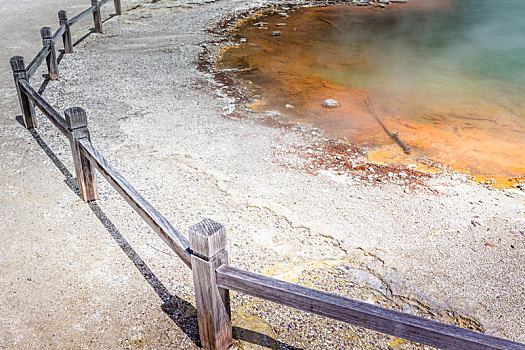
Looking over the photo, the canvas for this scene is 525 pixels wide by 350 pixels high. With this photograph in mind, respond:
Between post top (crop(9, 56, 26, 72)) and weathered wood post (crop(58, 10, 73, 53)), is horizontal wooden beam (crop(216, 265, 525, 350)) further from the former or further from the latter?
weathered wood post (crop(58, 10, 73, 53))

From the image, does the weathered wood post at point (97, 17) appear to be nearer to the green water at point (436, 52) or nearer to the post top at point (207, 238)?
the green water at point (436, 52)

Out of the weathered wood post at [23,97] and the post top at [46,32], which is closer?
the weathered wood post at [23,97]

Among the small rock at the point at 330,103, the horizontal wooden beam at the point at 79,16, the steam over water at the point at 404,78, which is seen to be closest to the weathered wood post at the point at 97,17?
the horizontal wooden beam at the point at 79,16

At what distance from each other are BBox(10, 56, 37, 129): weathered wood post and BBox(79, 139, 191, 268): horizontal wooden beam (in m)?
2.57

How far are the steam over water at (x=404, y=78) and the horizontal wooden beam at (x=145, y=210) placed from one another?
12.5 ft

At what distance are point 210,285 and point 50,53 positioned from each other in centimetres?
718

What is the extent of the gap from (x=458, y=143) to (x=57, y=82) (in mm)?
7532

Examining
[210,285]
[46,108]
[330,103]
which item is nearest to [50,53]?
[46,108]

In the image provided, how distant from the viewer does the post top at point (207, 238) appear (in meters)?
2.27

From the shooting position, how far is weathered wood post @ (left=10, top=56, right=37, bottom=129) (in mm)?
5672

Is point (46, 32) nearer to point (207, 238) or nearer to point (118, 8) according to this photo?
point (118, 8)

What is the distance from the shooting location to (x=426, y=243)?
3.98 meters

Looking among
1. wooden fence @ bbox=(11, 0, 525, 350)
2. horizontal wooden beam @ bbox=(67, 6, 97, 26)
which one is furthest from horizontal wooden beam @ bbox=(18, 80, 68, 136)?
horizontal wooden beam @ bbox=(67, 6, 97, 26)

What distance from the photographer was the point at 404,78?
32.5ft
